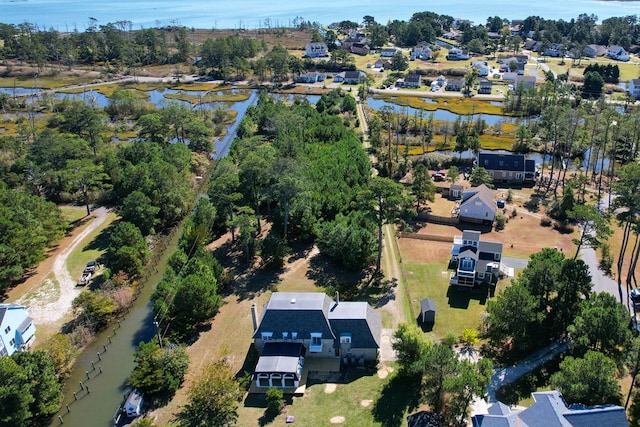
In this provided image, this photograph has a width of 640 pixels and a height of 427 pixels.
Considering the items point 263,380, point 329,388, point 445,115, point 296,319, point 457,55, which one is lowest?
point 329,388

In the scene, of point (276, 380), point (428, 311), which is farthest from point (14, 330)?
point (428, 311)

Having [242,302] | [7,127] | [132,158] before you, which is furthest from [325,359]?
[7,127]

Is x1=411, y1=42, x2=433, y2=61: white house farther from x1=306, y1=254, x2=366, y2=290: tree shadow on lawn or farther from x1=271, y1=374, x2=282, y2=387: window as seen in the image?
x1=271, y1=374, x2=282, y2=387: window

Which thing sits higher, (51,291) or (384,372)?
(51,291)

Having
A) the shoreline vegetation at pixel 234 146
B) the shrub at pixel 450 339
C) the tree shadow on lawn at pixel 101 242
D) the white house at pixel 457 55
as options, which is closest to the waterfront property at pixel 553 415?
the shrub at pixel 450 339

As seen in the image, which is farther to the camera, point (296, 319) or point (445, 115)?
point (445, 115)

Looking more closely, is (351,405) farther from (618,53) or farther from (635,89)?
(618,53)

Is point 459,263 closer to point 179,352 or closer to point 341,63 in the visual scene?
point 179,352
